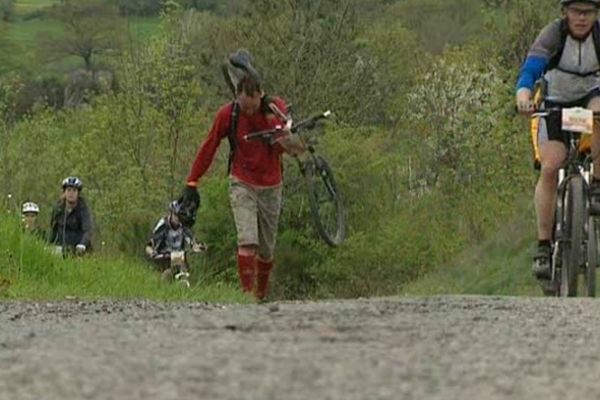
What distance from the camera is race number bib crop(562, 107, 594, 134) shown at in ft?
31.7

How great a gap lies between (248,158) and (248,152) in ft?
0.20

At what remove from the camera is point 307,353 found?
5.16m

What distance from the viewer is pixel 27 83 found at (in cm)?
7569

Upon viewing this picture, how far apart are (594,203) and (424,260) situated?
31680mm

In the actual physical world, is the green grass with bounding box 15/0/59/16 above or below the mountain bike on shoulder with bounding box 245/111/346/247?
above

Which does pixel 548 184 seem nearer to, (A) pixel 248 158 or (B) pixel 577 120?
(B) pixel 577 120

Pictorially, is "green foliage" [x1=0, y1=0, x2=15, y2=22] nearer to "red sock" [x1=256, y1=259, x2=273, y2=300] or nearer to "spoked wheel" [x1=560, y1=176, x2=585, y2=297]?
"red sock" [x1=256, y1=259, x2=273, y2=300]

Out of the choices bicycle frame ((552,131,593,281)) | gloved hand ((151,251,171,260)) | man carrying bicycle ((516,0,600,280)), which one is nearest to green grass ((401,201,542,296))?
gloved hand ((151,251,171,260))

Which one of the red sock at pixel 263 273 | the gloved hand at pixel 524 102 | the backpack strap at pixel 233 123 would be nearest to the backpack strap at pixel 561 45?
the gloved hand at pixel 524 102

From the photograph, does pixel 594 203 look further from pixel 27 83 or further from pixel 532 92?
pixel 27 83

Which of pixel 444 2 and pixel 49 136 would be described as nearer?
pixel 49 136

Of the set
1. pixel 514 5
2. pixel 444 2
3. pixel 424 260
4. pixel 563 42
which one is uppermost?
pixel 444 2

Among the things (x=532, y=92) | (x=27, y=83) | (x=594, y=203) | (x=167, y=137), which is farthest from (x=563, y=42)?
(x=27, y=83)

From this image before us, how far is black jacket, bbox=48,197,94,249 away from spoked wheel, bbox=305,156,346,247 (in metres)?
Answer: 3.11
